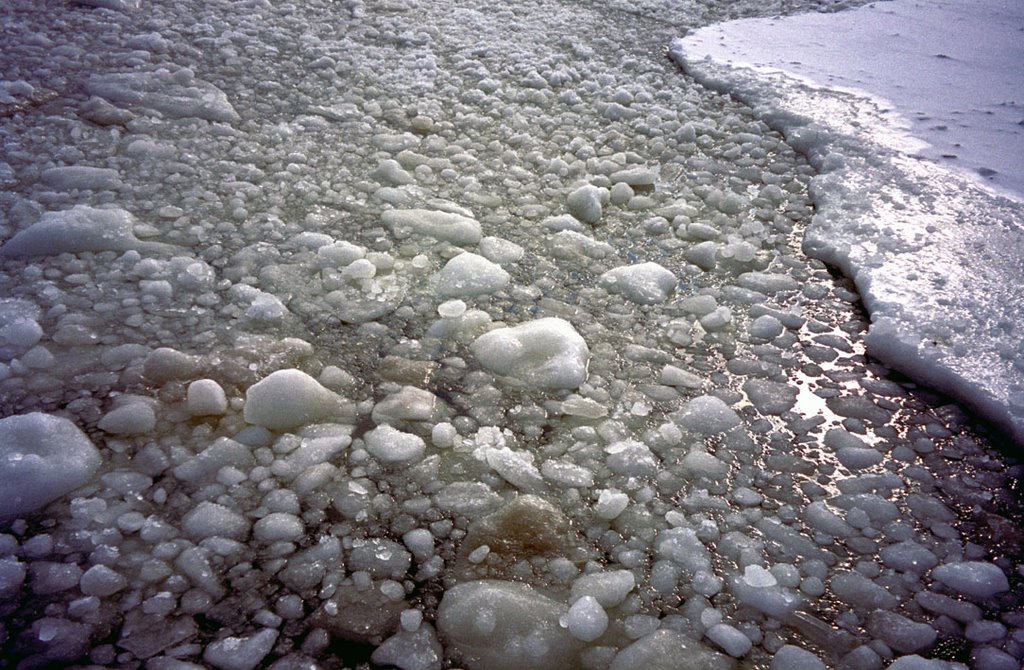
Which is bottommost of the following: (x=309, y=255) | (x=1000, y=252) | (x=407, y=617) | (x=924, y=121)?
(x=407, y=617)

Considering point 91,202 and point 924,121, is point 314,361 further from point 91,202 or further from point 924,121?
point 924,121

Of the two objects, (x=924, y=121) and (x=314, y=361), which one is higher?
(x=924, y=121)

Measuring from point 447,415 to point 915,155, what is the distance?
6.69 ft

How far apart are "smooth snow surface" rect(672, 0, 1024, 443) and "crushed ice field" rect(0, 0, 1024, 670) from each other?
0.09 metres

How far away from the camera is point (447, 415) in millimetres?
1404

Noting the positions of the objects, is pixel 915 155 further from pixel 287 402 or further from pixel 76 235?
pixel 76 235

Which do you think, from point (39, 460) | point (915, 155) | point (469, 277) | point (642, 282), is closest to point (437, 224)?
point (469, 277)

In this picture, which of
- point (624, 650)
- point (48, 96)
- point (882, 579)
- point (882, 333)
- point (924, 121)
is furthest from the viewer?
point (924, 121)

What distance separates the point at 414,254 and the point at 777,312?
0.93 meters

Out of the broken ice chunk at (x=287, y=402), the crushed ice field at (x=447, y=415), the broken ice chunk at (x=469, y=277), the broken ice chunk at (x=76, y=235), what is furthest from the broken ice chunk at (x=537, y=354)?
the broken ice chunk at (x=76, y=235)

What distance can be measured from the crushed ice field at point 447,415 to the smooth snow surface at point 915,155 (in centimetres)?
9

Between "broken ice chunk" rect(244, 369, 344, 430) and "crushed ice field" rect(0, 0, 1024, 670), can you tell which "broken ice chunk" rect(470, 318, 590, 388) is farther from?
"broken ice chunk" rect(244, 369, 344, 430)

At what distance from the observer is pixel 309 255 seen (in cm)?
180

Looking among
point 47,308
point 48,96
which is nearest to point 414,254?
point 47,308
